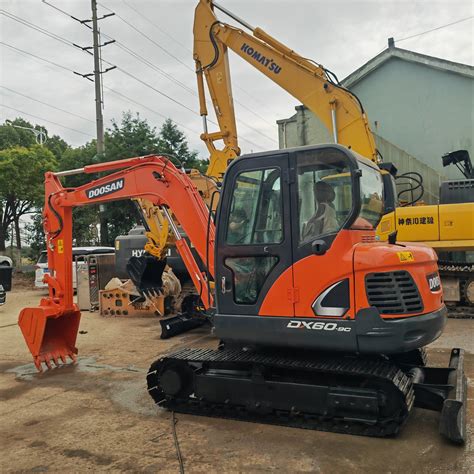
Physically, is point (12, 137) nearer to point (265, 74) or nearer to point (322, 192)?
point (265, 74)

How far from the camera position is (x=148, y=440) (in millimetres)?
4305

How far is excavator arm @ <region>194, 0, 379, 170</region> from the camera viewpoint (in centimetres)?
909

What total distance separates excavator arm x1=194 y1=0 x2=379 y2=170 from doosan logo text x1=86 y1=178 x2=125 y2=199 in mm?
4135

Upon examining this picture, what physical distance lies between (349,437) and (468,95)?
13.6 meters

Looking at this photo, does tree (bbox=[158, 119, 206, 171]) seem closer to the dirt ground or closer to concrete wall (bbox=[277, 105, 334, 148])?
concrete wall (bbox=[277, 105, 334, 148])

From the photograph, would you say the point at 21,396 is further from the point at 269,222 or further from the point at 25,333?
the point at 269,222

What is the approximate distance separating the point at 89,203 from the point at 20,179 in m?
17.7

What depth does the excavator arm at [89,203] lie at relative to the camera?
5.88 metres

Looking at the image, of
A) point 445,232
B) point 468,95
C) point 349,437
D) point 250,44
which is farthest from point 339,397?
point 468,95

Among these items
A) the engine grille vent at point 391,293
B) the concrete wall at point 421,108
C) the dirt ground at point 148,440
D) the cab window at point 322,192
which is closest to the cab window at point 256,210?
the cab window at point 322,192

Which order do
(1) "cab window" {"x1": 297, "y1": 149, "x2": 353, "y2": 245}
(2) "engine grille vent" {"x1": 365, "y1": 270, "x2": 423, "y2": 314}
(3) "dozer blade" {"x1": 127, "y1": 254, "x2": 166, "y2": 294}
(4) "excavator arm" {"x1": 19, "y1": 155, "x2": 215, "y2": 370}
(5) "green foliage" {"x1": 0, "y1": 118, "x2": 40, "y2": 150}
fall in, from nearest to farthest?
(2) "engine grille vent" {"x1": 365, "y1": 270, "x2": 423, "y2": 314}
(1) "cab window" {"x1": 297, "y1": 149, "x2": 353, "y2": 245}
(4) "excavator arm" {"x1": 19, "y1": 155, "x2": 215, "y2": 370}
(3) "dozer blade" {"x1": 127, "y1": 254, "x2": 166, "y2": 294}
(5) "green foliage" {"x1": 0, "y1": 118, "x2": 40, "y2": 150}

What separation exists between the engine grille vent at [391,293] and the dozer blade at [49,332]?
4.24 m

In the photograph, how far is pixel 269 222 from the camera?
174 inches

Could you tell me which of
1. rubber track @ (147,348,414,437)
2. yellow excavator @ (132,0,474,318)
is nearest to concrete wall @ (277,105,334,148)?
yellow excavator @ (132,0,474,318)
